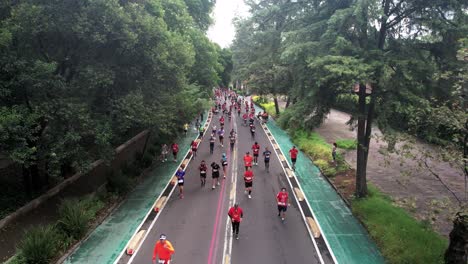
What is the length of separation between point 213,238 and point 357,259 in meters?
5.22

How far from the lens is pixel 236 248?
1265cm

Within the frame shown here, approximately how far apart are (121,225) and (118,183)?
3.66m

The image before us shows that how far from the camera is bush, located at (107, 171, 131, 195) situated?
18125 mm

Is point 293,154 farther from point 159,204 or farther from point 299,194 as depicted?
point 159,204

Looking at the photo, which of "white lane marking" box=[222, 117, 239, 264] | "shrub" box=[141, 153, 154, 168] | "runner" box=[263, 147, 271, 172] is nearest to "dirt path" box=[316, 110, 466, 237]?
"runner" box=[263, 147, 271, 172]

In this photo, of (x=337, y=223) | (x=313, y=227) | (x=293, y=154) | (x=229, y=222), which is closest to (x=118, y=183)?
(x=229, y=222)

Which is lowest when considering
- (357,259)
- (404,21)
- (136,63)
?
(357,259)

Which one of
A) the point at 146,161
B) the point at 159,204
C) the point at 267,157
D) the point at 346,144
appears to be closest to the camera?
the point at 159,204

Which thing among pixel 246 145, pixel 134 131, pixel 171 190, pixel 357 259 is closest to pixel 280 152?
pixel 246 145

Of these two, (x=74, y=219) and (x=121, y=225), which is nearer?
(x=74, y=219)

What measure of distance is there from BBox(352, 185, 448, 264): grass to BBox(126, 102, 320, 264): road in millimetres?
2635

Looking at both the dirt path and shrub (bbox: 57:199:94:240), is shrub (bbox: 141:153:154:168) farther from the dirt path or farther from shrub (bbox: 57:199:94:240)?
the dirt path

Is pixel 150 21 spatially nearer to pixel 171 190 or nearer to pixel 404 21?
pixel 171 190

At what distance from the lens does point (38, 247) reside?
1137 centimetres
